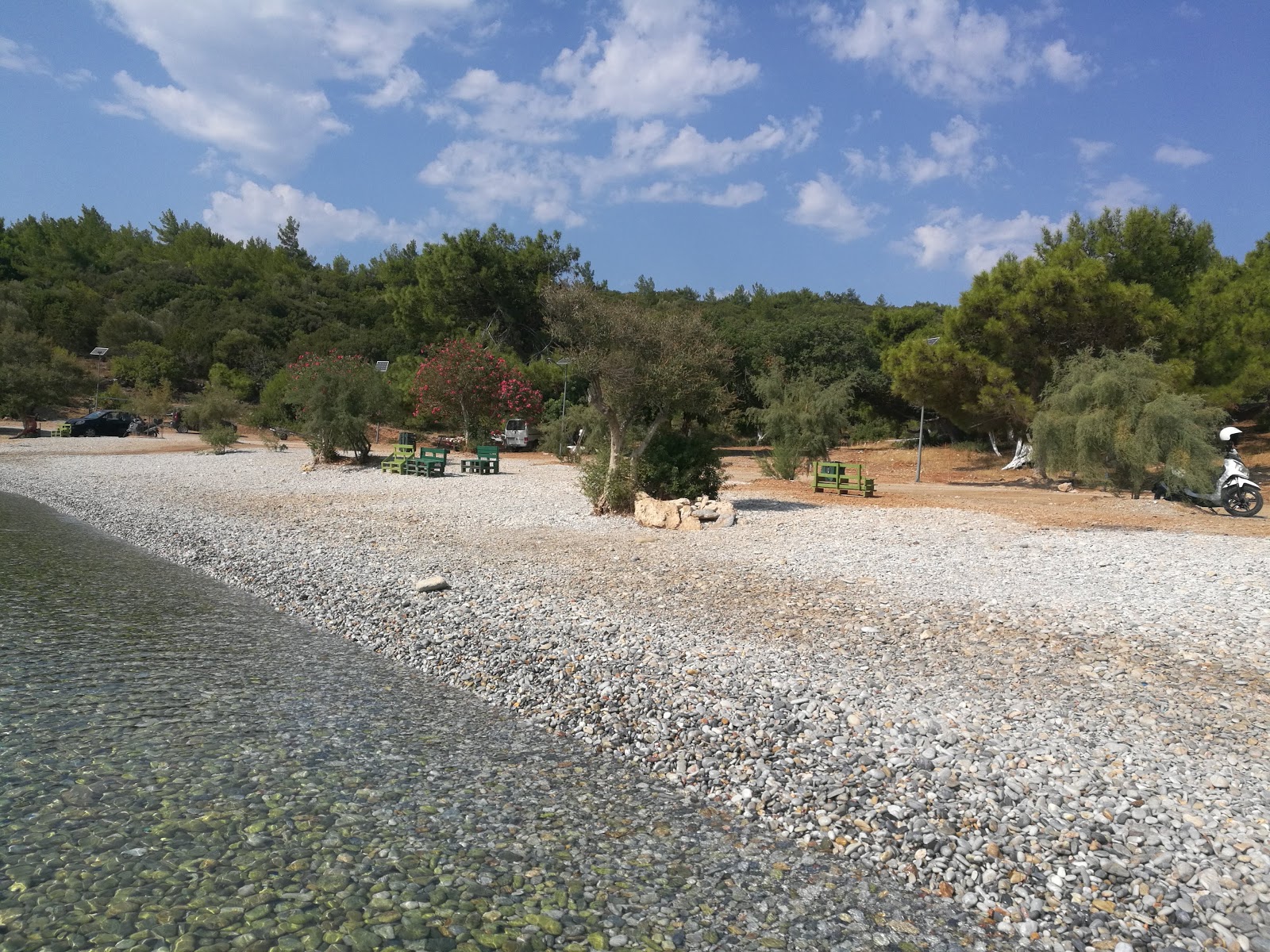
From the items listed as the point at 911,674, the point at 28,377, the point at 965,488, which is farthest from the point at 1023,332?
the point at 28,377

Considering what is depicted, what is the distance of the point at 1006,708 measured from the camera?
19.2 ft

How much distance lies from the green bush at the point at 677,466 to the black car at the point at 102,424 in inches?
1323

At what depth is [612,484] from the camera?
50.3 ft

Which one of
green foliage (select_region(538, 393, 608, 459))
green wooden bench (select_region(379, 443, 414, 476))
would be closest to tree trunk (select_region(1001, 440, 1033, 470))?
green foliage (select_region(538, 393, 608, 459))

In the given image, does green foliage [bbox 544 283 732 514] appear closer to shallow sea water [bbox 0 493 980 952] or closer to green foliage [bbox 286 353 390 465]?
shallow sea water [bbox 0 493 980 952]

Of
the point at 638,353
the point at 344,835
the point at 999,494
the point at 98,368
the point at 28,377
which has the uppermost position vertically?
the point at 98,368

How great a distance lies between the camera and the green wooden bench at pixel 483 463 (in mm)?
25005

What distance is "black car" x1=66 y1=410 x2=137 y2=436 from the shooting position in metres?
37.8

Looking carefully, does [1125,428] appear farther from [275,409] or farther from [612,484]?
[275,409]

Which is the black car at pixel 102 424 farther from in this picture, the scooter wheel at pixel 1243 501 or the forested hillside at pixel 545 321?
the scooter wheel at pixel 1243 501

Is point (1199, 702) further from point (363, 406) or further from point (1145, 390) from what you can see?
point (363, 406)

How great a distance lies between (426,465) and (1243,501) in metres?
19.2

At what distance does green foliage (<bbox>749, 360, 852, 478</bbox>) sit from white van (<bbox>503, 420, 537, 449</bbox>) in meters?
17.7

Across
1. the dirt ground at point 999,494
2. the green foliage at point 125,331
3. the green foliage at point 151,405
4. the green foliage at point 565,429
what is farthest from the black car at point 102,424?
the dirt ground at point 999,494
